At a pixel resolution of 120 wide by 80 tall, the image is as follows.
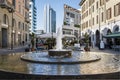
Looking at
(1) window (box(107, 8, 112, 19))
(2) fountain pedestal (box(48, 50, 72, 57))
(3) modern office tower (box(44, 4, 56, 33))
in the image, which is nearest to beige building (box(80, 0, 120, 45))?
(1) window (box(107, 8, 112, 19))

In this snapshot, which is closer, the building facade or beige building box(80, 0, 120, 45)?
beige building box(80, 0, 120, 45)

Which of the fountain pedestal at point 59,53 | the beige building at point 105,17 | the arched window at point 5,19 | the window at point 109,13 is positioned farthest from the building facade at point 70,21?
the fountain pedestal at point 59,53

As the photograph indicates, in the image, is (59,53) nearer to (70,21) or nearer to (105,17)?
(105,17)

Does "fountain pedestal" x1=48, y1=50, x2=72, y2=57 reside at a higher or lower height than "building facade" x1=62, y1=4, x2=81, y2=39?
lower

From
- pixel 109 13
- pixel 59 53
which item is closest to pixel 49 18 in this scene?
pixel 109 13

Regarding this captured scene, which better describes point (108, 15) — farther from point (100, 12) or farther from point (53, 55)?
point (53, 55)

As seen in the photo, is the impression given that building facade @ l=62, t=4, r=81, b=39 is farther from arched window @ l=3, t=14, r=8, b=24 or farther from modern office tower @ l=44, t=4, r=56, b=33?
arched window @ l=3, t=14, r=8, b=24

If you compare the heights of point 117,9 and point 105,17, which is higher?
point 117,9

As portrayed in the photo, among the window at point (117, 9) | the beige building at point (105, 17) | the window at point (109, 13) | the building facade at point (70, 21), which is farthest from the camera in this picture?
the building facade at point (70, 21)

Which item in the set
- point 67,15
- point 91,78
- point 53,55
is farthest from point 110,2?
point 67,15

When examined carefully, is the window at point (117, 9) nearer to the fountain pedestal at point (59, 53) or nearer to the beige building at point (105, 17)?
the beige building at point (105, 17)

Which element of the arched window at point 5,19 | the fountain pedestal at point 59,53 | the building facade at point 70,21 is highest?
the building facade at point 70,21

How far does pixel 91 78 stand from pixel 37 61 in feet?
16.7

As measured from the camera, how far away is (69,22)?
157 metres
